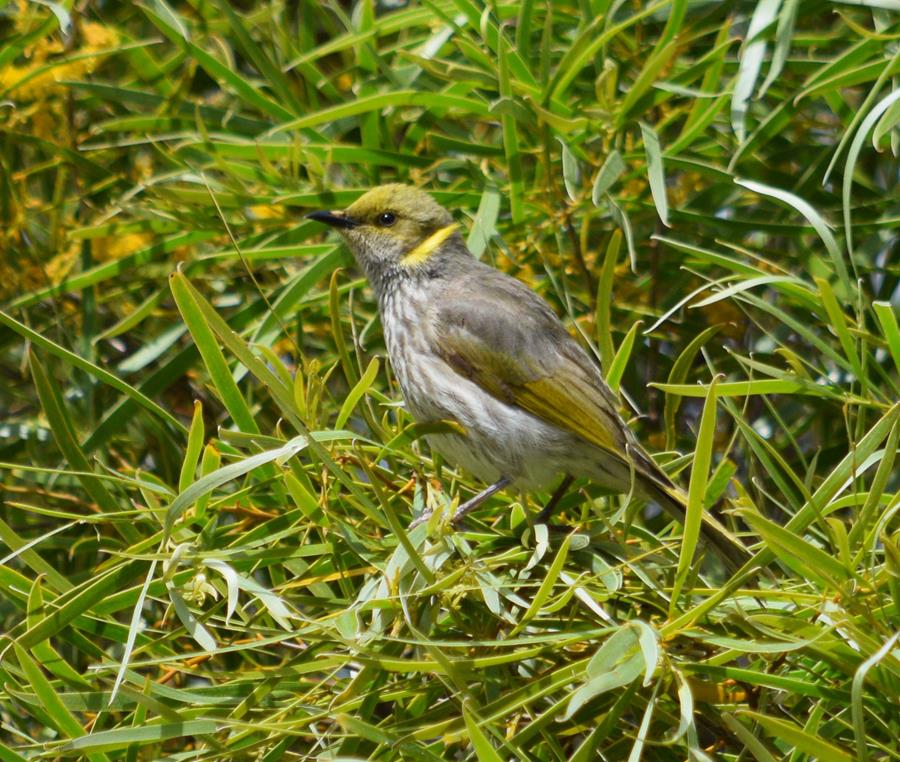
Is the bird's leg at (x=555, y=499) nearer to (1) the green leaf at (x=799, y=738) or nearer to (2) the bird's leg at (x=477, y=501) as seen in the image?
(2) the bird's leg at (x=477, y=501)

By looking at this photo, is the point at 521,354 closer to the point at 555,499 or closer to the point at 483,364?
the point at 483,364

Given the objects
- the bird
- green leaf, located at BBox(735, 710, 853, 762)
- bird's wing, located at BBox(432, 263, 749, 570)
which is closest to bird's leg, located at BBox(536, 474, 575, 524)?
the bird

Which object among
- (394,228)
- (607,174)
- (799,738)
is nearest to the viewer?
(799,738)

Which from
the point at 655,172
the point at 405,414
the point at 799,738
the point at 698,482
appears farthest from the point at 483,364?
the point at 799,738

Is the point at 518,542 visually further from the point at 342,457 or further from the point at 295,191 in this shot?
the point at 295,191

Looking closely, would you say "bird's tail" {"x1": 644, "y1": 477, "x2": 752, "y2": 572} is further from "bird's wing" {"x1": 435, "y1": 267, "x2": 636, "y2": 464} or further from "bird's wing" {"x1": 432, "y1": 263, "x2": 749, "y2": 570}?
"bird's wing" {"x1": 435, "y1": 267, "x2": 636, "y2": 464}

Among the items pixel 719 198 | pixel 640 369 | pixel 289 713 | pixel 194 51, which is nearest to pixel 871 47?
pixel 719 198

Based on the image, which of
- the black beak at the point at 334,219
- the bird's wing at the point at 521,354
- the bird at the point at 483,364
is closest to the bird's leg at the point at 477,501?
the bird at the point at 483,364
